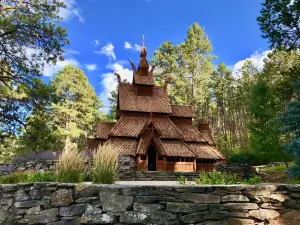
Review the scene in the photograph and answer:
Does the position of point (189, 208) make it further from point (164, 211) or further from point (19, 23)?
point (19, 23)

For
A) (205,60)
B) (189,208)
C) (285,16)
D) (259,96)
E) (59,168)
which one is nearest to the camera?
(189,208)

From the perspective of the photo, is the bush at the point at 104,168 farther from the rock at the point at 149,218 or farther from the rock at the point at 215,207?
the rock at the point at 215,207

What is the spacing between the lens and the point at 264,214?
423cm

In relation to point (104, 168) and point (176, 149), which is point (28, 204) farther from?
point (176, 149)

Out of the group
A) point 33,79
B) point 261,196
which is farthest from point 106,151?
point 33,79

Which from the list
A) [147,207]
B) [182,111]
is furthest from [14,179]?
[182,111]

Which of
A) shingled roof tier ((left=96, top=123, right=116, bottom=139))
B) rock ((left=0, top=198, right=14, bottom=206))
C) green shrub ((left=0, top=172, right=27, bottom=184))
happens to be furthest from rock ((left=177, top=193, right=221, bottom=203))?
shingled roof tier ((left=96, top=123, right=116, bottom=139))

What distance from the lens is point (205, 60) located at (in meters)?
33.2

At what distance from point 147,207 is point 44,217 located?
190 centimetres

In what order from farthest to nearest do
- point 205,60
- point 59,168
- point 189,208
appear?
point 205,60, point 59,168, point 189,208

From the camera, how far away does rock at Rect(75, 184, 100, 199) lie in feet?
14.3

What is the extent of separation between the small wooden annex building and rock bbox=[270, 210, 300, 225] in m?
11.6

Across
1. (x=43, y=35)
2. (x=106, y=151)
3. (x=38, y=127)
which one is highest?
(x=43, y=35)

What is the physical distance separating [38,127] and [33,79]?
2388 mm
